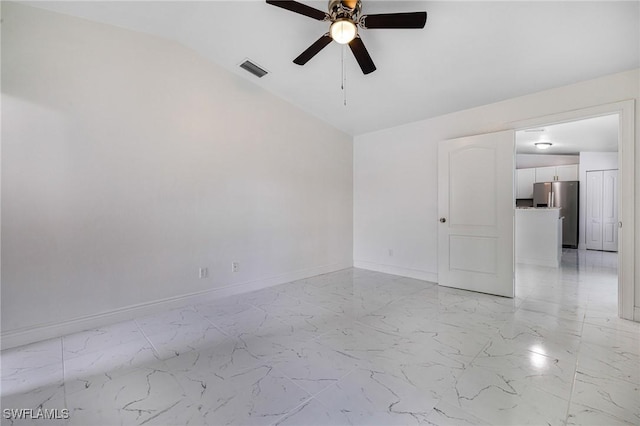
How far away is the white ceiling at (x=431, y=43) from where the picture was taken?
7.28 ft

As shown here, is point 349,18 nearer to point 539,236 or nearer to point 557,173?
point 539,236

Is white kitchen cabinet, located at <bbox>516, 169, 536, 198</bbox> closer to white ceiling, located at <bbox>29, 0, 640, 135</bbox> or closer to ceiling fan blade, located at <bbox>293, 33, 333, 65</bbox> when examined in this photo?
white ceiling, located at <bbox>29, 0, 640, 135</bbox>

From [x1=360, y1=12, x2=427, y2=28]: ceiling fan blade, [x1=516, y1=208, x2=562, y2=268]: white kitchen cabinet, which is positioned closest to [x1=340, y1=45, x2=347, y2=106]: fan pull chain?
[x1=360, y1=12, x2=427, y2=28]: ceiling fan blade

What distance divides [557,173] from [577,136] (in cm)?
244

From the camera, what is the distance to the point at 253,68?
3.35 m

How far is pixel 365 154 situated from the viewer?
4.80 metres

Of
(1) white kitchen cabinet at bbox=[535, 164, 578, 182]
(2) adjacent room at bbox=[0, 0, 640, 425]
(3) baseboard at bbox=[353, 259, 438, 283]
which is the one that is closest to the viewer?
(2) adjacent room at bbox=[0, 0, 640, 425]

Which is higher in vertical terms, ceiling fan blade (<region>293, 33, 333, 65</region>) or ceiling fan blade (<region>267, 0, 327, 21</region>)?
ceiling fan blade (<region>267, 0, 327, 21</region>)

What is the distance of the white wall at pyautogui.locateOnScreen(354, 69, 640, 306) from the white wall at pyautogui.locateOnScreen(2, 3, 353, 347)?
142 centimetres

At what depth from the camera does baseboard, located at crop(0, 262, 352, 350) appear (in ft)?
7.38

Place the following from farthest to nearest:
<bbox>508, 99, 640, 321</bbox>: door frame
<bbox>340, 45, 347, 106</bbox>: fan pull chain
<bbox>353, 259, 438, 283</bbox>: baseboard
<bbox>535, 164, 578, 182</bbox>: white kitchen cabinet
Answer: <bbox>535, 164, 578, 182</bbox>: white kitchen cabinet, <bbox>353, 259, 438, 283</bbox>: baseboard, <bbox>340, 45, 347, 106</bbox>: fan pull chain, <bbox>508, 99, 640, 321</bbox>: door frame

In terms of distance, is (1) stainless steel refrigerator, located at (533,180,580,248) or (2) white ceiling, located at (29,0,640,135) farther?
(1) stainless steel refrigerator, located at (533,180,580,248)

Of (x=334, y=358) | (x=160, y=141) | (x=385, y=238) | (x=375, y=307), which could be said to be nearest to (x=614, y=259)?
(x=385, y=238)

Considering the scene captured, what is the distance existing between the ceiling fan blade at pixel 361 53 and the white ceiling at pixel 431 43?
1.42 feet
